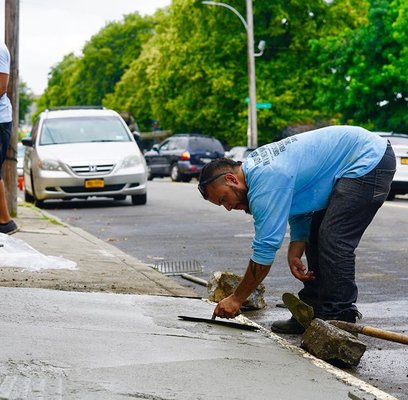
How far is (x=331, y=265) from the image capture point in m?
6.50

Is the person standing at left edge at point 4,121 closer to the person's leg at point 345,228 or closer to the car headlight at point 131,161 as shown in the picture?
the person's leg at point 345,228

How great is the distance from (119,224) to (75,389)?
11.8m

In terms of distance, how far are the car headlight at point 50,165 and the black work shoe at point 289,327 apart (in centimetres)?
1379

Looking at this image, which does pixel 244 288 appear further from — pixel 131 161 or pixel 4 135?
pixel 131 161

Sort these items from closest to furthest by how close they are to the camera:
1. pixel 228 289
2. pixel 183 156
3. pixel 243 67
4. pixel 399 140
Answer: pixel 228 289 → pixel 399 140 → pixel 183 156 → pixel 243 67

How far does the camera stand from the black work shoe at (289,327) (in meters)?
6.85

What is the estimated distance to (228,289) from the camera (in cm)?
791

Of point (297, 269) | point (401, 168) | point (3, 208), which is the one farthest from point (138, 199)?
point (297, 269)

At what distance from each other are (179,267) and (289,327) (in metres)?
3.62

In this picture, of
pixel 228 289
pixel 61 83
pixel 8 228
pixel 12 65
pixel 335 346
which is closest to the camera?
pixel 335 346

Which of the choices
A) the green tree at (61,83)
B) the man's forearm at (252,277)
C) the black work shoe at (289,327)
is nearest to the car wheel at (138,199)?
the black work shoe at (289,327)

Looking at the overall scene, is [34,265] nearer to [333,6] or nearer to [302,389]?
→ [302,389]

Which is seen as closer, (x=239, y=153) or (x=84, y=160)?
(x=84, y=160)

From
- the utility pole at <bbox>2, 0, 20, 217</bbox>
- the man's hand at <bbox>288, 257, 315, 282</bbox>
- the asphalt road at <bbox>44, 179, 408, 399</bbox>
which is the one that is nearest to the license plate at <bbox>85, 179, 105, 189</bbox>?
the asphalt road at <bbox>44, 179, 408, 399</bbox>
